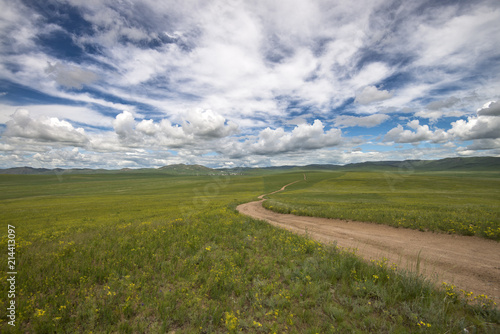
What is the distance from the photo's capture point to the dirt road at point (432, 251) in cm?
845

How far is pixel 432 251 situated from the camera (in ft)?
38.5

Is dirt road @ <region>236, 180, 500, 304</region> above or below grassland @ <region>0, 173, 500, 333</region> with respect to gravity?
below

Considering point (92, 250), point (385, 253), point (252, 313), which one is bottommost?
point (385, 253)

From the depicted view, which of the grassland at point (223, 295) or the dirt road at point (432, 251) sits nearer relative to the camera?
the grassland at point (223, 295)

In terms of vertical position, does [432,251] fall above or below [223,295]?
below

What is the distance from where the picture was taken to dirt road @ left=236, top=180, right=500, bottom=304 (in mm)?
8453

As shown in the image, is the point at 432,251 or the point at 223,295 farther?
the point at 432,251

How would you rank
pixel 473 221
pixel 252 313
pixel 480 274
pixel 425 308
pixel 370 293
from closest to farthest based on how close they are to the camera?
pixel 425 308 → pixel 252 313 → pixel 370 293 → pixel 480 274 → pixel 473 221

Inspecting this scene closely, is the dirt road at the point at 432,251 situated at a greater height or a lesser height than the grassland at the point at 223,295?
lesser

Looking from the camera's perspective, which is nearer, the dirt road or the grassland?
the grassland

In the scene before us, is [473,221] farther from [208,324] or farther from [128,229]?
[128,229]

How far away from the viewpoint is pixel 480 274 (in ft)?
28.7

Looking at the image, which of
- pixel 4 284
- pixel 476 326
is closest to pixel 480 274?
pixel 476 326

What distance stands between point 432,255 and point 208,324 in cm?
1256
